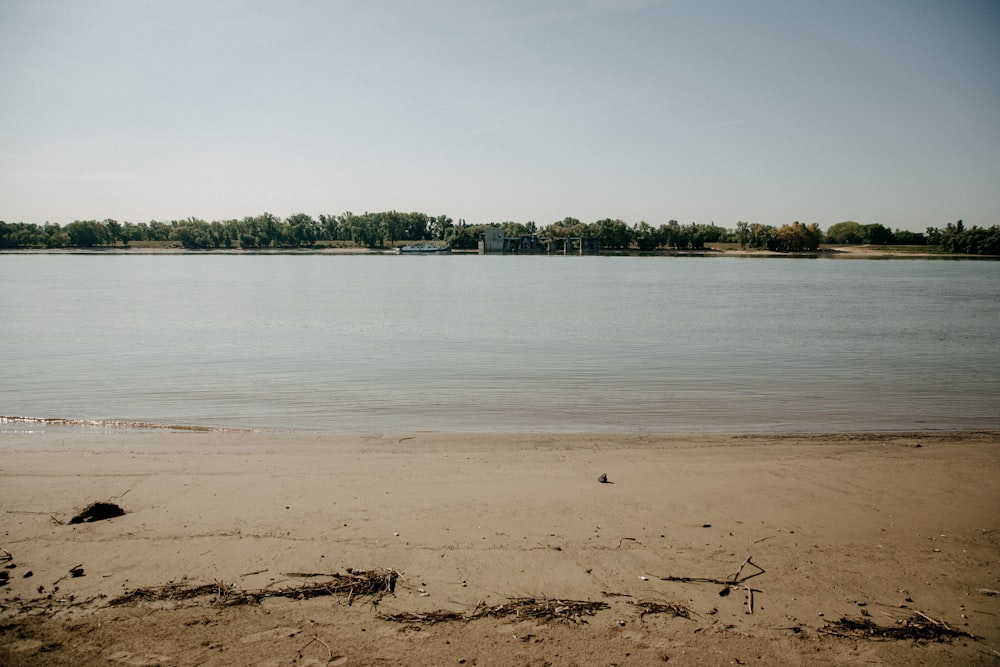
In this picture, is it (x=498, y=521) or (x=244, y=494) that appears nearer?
(x=498, y=521)

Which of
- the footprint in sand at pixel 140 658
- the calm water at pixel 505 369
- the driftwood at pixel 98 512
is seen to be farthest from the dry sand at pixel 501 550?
the calm water at pixel 505 369

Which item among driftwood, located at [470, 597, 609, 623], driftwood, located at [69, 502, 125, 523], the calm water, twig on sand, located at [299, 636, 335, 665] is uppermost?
driftwood, located at [69, 502, 125, 523]

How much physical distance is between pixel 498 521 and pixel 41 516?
4.73 m

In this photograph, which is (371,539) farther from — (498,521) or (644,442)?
(644,442)

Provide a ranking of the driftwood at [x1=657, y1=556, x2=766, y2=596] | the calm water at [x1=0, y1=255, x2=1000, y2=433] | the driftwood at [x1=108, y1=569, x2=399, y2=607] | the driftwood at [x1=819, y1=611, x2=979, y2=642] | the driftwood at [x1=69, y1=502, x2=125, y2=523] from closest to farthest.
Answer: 1. the driftwood at [x1=819, y1=611, x2=979, y2=642]
2. the driftwood at [x1=108, y1=569, x2=399, y2=607]
3. the driftwood at [x1=657, y1=556, x2=766, y2=596]
4. the driftwood at [x1=69, y1=502, x2=125, y2=523]
5. the calm water at [x1=0, y1=255, x2=1000, y2=433]

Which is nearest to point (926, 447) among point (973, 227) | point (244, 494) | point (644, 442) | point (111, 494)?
point (644, 442)

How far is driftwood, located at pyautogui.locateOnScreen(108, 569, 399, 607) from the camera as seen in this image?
449 cm

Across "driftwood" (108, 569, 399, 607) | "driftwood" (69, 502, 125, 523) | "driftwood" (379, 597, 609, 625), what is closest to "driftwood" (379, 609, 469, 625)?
"driftwood" (379, 597, 609, 625)

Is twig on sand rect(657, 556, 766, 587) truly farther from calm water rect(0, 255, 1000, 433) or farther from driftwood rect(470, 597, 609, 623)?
calm water rect(0, 255, 1000, 433)

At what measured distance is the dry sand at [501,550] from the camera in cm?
402

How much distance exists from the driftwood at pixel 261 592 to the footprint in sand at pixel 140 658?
600 millimetres

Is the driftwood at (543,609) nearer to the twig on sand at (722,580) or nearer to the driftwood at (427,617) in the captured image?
the driftwood at (427,617)

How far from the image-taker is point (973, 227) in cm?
17988

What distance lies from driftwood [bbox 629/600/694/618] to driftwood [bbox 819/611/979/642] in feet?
3.15
